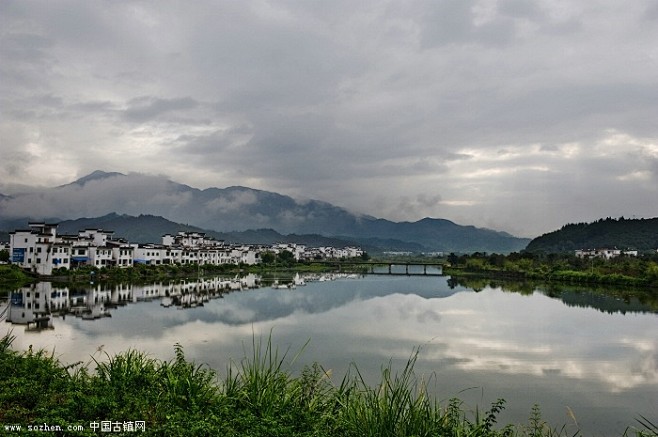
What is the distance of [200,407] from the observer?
490 cm

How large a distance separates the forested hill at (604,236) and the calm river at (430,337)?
6248 cm

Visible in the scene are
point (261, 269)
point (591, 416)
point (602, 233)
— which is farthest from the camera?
point (602, 233)

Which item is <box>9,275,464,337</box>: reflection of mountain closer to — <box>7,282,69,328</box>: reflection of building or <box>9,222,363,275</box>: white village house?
<box>7,282,69,328</box>: reflection of building

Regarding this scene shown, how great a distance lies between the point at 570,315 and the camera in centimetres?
2150

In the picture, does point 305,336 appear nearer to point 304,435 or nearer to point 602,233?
point 304,435

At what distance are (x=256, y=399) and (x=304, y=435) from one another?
3.46ft

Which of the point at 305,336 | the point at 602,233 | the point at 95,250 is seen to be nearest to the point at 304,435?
the point at 305,336

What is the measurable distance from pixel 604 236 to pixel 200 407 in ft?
327

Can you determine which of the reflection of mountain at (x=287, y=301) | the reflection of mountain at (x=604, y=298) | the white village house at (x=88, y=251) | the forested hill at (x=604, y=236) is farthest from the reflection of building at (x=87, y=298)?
the forested hill at (x=604, y=236)

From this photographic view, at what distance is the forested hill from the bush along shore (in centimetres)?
8497

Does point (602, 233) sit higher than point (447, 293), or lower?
higher

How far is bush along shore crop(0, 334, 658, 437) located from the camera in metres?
4.05

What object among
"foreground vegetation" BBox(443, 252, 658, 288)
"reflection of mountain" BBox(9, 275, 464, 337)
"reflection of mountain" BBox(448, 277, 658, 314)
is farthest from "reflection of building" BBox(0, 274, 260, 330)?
"foreground vegetation" BBox(443, 252, 658, 288)

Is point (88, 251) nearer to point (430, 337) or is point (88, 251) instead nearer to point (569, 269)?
point (430, 337)
